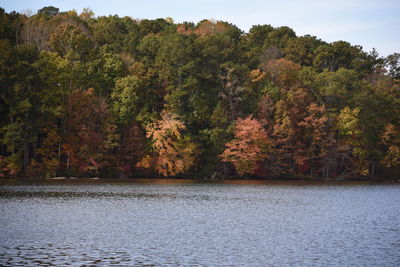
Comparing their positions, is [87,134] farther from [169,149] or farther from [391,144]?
[391,144]

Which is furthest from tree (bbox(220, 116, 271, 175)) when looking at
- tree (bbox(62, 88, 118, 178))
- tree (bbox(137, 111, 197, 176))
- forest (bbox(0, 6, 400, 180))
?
tree (bbox(62, 88, 118, 178))

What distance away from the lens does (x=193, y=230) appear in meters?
31.8

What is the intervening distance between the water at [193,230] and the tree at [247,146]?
32.4 metres

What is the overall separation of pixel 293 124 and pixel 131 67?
27305mm

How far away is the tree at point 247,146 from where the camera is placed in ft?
280

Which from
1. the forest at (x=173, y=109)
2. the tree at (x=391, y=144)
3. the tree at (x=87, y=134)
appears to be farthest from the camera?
the tree at (x=391, y=144)

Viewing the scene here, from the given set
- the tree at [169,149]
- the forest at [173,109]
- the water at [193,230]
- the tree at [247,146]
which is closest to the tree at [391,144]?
the forest at [173,109]

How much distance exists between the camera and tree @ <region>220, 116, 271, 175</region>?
8534 cm

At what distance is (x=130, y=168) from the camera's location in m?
84.2

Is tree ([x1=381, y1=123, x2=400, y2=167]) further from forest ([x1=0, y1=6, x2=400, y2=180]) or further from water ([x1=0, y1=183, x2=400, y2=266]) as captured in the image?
water ([x1=0, y1=183, x2=400, y2=266])

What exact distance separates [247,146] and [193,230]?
54.2m

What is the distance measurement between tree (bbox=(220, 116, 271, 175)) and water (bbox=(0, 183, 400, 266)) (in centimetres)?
3239

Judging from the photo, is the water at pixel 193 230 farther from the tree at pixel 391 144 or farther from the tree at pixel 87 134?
the tree at pixel 391 144

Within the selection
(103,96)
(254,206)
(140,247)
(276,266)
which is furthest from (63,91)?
(276,266)
